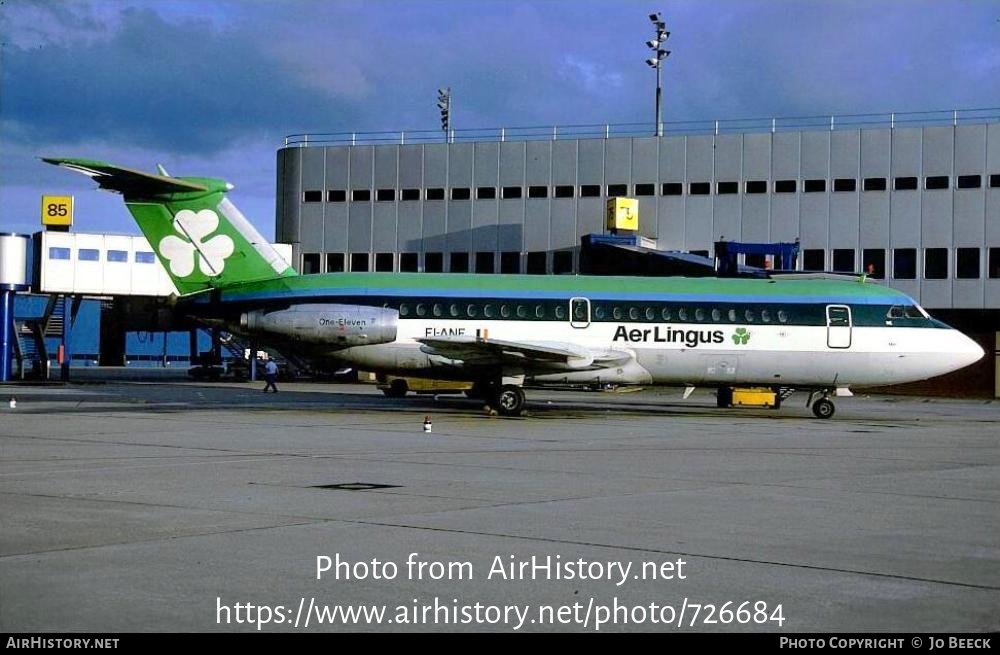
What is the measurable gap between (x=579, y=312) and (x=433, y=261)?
30.7m

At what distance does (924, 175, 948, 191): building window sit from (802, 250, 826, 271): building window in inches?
218

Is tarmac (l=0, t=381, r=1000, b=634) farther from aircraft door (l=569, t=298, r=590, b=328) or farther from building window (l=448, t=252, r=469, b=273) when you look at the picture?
building window (l=448, t=252, r=469, b=273)

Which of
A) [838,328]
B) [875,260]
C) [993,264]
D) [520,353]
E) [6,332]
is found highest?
[875,260]

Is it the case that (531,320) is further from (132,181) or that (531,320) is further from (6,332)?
(6,332)

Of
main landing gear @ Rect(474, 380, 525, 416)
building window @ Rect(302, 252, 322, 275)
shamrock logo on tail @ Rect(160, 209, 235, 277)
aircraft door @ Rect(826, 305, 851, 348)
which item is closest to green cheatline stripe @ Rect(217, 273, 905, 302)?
aircraft door @ Rect(826, 305, 851, 348)

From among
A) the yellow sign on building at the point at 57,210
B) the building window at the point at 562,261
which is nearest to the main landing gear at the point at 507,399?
the building window at the point at 562,261

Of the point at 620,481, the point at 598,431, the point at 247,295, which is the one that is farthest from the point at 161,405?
the point at 620,481

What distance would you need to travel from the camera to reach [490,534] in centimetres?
1000

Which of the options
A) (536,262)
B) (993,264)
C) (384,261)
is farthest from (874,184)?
(384,261)

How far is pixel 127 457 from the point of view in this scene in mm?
17078

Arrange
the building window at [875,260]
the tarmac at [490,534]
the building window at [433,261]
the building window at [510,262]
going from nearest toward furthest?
the tarmac at [490,534]
the building window at [875,260]
the building window at [510,262]
the building window at [433,261]

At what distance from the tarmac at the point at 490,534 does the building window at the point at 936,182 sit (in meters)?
34.7

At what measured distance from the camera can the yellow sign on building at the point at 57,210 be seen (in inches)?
2172

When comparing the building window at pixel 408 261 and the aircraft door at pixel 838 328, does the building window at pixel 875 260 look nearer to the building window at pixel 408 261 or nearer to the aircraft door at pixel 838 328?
the building window at pixel 408 261
